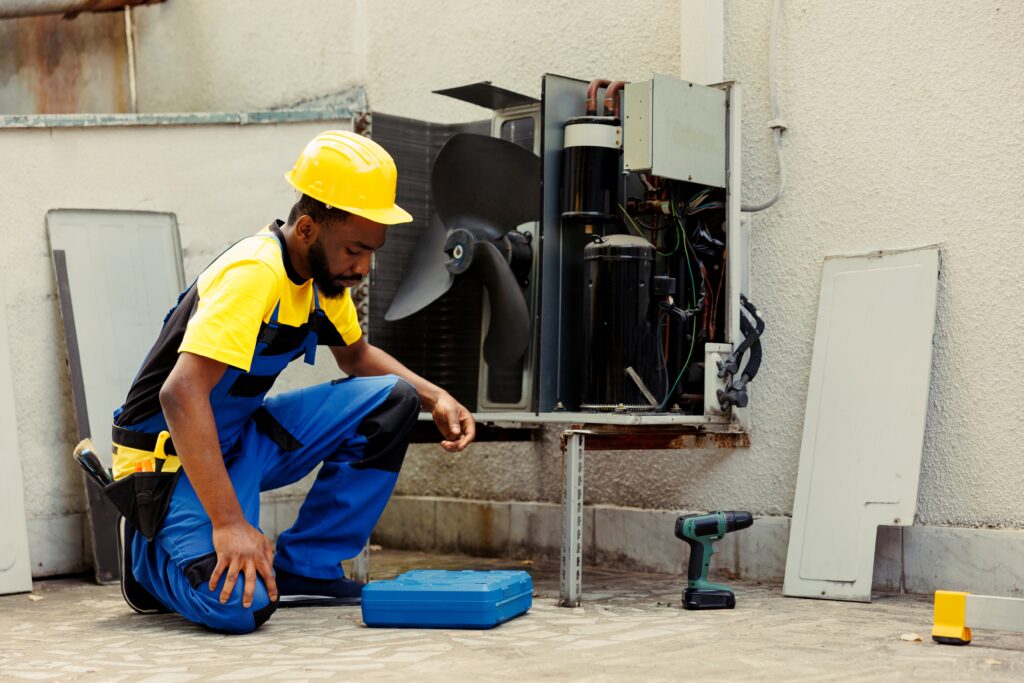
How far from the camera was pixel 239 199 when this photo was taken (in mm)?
5129

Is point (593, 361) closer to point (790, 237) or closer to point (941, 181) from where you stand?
point (790, 237)

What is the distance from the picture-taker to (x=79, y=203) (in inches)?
193

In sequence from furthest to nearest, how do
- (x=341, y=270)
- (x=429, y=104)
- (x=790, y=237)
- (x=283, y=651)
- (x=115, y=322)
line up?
(x=429, y=104), (x=115, y=322), (x=790, y=237), (x=341, y=270), (x=283, y=651)

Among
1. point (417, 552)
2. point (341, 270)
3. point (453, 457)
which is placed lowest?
point (417, 552)

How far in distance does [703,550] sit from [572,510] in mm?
422

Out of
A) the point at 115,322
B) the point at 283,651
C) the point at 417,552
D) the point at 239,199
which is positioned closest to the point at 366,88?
the point at 239,199

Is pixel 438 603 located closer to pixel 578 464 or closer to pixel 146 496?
pixel 578 464

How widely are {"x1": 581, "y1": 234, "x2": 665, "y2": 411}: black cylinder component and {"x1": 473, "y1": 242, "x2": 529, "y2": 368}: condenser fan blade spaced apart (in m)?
0.29

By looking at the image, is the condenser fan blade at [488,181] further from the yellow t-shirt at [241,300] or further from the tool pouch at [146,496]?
the tool pouch at [146,496]

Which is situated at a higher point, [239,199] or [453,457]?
[239,199]

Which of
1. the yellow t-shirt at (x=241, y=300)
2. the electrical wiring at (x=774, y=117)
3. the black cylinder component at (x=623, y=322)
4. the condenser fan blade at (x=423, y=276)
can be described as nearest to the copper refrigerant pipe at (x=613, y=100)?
the black cylinder component at (x=623, y=322)

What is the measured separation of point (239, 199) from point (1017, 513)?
3084 millimetres

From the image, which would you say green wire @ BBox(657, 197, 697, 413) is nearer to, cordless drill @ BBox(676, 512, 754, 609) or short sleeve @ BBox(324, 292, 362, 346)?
cordless drill @ BBox(676, 512, 754, 609)

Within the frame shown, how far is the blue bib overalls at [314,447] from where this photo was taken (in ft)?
12.3
